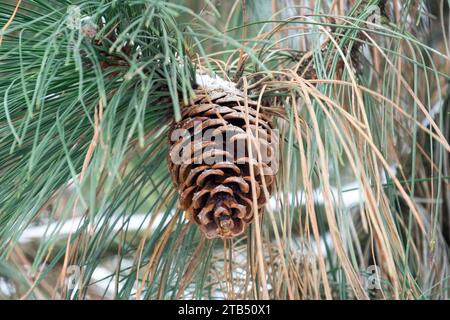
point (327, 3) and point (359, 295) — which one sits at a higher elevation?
point (327, 3)

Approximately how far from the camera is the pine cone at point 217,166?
0.60 meters

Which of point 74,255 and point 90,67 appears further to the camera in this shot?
point 74,255

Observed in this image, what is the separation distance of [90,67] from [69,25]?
3.6 inches

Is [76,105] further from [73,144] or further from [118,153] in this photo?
[118,153]

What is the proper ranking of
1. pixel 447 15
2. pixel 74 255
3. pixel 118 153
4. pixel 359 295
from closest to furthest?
pixel 118 153 < pixel 359 295 < pixel 74 255 < pixel 447 15

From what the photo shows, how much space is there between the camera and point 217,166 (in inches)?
23.6

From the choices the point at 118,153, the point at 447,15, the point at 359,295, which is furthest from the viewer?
the point at 447,15

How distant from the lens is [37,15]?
0.69 m

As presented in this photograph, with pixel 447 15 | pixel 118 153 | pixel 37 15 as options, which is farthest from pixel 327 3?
pixel 118 153

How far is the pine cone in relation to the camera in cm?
60

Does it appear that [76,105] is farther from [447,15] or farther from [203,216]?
[447,15]
